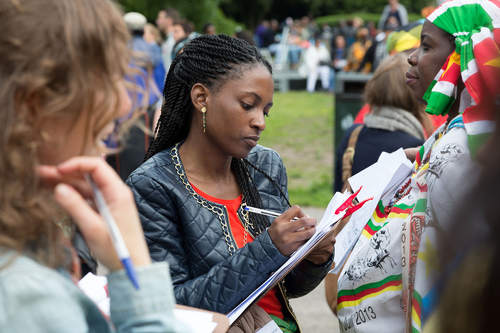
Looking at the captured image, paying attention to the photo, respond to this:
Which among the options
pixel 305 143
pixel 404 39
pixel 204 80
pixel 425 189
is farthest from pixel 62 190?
pixel 305 143

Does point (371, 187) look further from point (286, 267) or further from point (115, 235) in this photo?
point (115, 235)

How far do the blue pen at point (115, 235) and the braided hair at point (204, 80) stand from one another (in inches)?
44.5

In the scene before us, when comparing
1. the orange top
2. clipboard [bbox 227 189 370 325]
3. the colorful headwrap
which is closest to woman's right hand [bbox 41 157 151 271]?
clipboard [bbox 227 189 370 325]

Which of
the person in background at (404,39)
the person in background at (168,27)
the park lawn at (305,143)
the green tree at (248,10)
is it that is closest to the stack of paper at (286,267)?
the person in background at (404,39)

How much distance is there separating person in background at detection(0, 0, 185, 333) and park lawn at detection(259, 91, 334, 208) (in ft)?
21.6

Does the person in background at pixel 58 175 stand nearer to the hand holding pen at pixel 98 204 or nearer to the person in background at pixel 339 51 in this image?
the hand holding pen at pixel 98 204

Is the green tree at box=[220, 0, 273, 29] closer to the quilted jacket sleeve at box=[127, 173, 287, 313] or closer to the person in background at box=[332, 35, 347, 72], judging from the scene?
the person in background at box=[332, 35, 347, 72]

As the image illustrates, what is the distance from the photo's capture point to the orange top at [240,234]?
7.26 ft

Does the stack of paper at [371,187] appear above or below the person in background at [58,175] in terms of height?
below

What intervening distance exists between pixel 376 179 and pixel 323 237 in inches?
22.7

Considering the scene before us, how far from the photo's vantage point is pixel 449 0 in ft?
8.33

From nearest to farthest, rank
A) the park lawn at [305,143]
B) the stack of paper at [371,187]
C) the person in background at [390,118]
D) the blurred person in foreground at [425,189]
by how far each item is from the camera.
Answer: the blurred person in foreground at [425,189], the stack of paper at [371,187], the person in background at [390,118], the park lawn at [305,143]

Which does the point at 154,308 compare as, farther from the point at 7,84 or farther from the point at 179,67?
the point at 179,67

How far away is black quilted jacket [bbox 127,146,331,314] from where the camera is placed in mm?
2000
